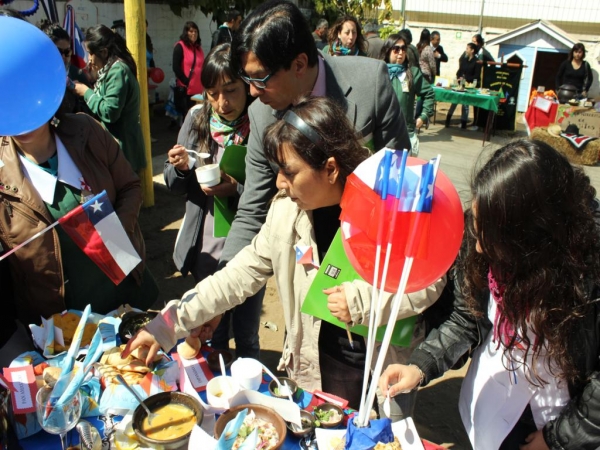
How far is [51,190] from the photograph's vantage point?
2.25m

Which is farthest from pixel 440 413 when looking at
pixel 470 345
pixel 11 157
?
pixel 11 157

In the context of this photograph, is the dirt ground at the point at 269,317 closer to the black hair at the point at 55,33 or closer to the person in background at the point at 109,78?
the person in background at the point at 109,78

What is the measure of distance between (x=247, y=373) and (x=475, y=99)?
975 cm

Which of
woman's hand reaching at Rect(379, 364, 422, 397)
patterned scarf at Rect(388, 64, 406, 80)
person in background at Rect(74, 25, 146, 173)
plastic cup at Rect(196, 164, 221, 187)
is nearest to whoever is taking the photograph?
woman's hand reaching at Rect(379, 364, 422, 397)

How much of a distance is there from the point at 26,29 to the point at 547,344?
2090 millimetres

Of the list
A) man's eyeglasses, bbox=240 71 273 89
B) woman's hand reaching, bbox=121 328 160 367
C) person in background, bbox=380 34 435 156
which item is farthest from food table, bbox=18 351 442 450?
person in background, bbox=380 34 435 156

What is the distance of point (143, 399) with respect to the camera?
172cm

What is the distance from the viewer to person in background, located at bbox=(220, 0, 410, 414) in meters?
2.08

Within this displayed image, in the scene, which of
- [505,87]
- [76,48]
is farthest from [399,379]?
[505,87]

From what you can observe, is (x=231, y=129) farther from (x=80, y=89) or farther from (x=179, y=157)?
(x=80, y=89)

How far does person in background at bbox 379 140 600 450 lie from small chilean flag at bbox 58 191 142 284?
1.24 metres

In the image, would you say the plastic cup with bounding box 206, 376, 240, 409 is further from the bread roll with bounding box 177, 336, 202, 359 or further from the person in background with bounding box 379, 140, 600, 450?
the person in background with bounding box 379, 140, 600, 450

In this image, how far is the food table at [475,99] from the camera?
9992 mm

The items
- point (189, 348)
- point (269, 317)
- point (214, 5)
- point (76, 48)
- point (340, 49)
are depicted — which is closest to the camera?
point (189, 348)
